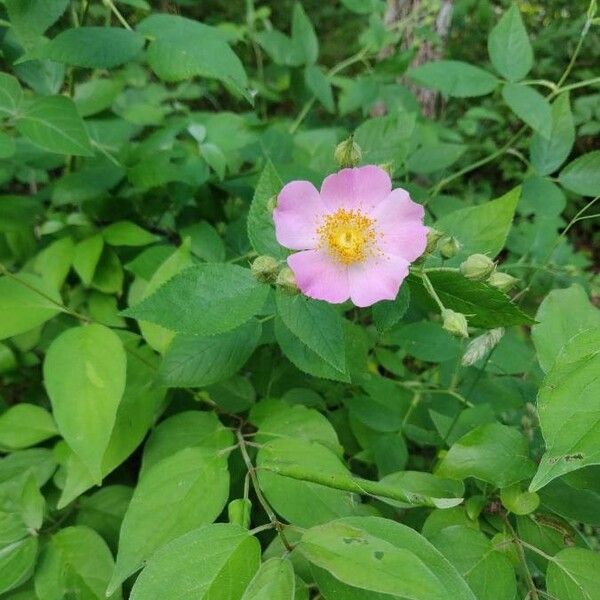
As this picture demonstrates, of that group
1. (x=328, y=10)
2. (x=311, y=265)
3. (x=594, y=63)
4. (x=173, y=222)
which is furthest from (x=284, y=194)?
(x=328, y=10)

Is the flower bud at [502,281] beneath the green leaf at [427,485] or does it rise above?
above

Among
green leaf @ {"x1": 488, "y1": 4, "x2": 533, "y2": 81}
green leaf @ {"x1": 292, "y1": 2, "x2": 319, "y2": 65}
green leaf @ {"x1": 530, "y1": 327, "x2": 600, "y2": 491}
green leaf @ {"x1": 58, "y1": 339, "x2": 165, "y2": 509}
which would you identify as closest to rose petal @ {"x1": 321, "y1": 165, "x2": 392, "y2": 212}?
green leaf @ {"x1": 530, "y1": 327, "x2": 600, "y2": 491}

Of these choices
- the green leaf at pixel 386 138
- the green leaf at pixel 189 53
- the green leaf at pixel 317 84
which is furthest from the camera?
the green leaf at pixel 317 84

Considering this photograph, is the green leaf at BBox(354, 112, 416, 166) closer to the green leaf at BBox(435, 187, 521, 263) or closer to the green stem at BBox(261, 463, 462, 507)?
the green leaf at BBox(435, 187, 521, 263)

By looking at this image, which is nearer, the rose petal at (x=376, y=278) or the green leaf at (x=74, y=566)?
the rose petal at (x=376, y=278)

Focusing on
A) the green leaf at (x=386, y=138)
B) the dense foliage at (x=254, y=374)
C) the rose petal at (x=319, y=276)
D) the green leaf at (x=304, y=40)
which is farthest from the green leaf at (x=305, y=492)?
the green leaf at (x=304, y=40)

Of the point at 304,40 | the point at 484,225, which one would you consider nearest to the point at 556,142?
the point at 484,225

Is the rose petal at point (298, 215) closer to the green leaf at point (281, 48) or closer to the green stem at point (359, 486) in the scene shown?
the green stem at point (359, 486)

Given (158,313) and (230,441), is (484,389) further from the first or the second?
(158,313)
